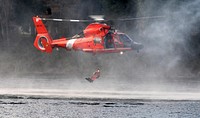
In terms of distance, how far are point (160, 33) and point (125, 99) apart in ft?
57.9

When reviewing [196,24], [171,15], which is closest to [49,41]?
[171,15]

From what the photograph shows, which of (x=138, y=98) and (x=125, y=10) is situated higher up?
(x=125, y=10)

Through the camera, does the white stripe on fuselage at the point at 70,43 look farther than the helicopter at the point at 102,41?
Yes

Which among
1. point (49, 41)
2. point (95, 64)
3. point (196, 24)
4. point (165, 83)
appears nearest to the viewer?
point (49, 41)

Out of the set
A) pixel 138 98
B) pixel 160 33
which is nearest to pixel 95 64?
pixel 160 33

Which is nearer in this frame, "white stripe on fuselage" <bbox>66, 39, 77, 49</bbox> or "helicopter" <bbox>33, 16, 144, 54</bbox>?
"helicopter" <bbox>33, 16, 144, 54</bbox>

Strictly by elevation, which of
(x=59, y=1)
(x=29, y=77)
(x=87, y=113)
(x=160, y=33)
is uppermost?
(x=59, y=1)

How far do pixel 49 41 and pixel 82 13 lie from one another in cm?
2402

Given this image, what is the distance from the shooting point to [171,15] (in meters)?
50.2

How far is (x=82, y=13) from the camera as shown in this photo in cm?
6756

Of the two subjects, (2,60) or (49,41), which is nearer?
(49,41)

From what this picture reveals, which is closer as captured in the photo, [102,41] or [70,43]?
[102,41]

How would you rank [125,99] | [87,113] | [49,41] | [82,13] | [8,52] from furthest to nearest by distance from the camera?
[82,13]
[8,52]
[49,41]
[125,99]
[87,113]

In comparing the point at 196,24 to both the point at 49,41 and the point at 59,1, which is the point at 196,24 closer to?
the point at 49,41
